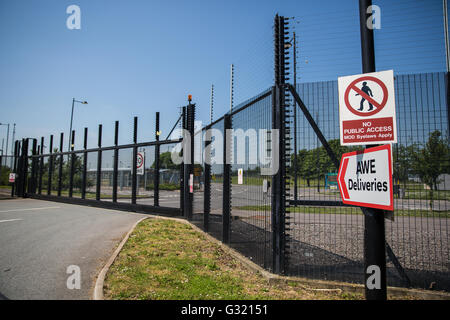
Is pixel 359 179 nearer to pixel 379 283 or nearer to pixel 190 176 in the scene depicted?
pixel 379 283

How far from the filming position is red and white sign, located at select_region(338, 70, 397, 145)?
8.42ft

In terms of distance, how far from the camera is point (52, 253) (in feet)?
18.8

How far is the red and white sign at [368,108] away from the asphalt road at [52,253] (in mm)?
3932

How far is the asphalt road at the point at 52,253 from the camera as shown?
3902 mm

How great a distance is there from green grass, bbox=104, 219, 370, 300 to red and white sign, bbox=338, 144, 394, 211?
159 cm

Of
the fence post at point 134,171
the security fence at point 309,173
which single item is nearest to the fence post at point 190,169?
the security fence at point 309,173

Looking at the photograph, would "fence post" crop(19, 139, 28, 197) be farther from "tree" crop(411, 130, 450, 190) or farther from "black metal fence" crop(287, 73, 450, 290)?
"tree" crop(411, 130, 450, 190)

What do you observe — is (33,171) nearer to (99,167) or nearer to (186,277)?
(99,167)

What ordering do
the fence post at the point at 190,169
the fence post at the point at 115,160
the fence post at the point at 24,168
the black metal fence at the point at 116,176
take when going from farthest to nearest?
the fence post at the point at 24,168, the fence post at the point at 115,160, the black metal fence at the point at 116,176, the fence post at the point at 190,169

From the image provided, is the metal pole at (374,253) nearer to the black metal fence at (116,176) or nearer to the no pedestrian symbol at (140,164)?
the black metal fence at (116,176)

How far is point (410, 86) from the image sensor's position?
12.5 ft

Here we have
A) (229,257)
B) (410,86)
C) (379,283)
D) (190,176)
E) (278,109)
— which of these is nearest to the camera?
(379,283)
